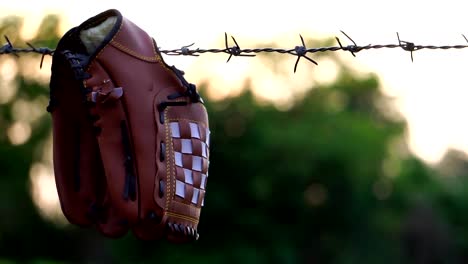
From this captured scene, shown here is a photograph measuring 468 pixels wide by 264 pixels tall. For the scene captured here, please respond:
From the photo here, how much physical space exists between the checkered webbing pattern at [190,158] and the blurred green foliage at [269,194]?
22657 millimetres

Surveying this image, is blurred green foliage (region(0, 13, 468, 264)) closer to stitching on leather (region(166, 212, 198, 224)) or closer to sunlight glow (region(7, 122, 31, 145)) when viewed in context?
sunlight glow (region(7, 122, 31, 145))

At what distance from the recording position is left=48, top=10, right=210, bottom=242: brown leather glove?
4.22 meters

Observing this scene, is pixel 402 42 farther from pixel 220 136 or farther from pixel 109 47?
pixel 220 136

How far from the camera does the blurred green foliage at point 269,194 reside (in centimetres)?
2959

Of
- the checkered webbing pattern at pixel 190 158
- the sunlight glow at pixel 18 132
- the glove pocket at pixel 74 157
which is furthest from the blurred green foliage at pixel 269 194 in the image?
the checkered webbing pattern at pixel 190 158

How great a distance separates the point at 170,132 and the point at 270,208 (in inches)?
1037

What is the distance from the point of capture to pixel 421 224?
38.5 metres

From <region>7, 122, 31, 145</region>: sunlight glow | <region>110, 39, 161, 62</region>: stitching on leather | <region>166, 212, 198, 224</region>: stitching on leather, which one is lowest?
<region>7, 122, 31, 145</region>: sunlight glow

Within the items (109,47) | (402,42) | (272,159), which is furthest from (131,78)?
(272,159)

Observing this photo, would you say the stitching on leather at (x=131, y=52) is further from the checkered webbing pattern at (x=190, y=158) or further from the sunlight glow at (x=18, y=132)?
the sunlight glow at (x=18, y=132)

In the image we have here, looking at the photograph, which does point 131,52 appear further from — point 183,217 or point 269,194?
point 269,194

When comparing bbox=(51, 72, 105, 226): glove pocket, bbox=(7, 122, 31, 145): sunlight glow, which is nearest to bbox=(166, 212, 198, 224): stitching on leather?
bbox=(51, 72, 105, 226): glove pocket

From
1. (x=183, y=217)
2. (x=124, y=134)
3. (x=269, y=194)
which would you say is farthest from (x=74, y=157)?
(x=269, y=194)

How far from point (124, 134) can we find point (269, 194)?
26119 millimetres
